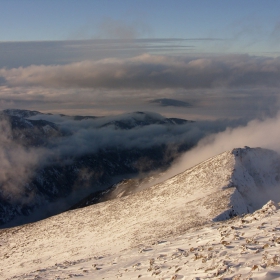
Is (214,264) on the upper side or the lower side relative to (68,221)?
upper

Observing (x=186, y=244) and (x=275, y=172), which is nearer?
(x=186, y=244)

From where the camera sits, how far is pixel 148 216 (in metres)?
50.8

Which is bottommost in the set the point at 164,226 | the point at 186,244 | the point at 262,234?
the point at 164,226

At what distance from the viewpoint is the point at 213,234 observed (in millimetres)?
23750

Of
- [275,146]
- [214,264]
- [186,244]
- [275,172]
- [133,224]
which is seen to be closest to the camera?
[214,264]

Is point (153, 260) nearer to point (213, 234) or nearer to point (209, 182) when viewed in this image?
point (213, 234)

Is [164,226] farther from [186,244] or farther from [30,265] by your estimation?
[186,244]

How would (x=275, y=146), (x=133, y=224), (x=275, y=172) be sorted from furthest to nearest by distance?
(x=275, y=146) → (x=275, y=172) → (x=133, y=224)

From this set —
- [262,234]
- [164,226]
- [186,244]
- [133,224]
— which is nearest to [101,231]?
[133,224]

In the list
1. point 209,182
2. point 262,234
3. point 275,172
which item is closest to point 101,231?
point 209,182

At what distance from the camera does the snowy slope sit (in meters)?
42.9

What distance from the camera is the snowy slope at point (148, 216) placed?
141ft

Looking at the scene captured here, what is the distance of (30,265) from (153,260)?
27199mm

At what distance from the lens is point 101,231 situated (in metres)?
49.7
